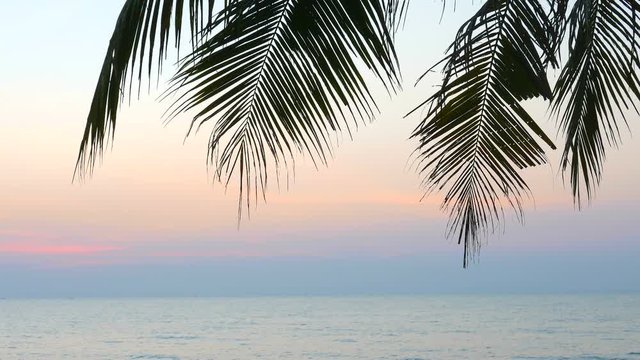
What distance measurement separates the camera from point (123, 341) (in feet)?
168

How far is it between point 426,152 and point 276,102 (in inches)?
42.6

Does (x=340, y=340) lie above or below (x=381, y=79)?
below

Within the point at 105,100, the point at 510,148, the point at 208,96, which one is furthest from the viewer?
the point at 510,148

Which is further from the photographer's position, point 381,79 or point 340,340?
point 340,340

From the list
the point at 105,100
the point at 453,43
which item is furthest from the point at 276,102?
the point at 453,43

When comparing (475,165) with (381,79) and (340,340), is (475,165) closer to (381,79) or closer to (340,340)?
(381,79)

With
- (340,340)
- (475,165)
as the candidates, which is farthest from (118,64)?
(340,340)

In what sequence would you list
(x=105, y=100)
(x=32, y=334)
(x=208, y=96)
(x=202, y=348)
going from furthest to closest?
(x=32, y=334) → (x=202, y=348) → (x=208, y=96) → (x=105, y=100)

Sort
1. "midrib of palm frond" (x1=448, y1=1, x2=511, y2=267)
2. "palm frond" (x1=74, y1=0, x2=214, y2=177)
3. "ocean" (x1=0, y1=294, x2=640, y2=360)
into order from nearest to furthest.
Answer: "palm frond" (x1=74, y1=0, x2=214, y2=177) → "midrib of palm frond" (x1=448, y1=1, x2=511, y2=267) → "ocean" (x1=0, y1=294, x2=640, y2=360)

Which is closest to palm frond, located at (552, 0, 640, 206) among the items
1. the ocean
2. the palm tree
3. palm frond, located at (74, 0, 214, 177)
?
the palm tree

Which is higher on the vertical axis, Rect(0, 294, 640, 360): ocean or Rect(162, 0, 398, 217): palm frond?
Rect(162, 0, 398, 217): palm frond

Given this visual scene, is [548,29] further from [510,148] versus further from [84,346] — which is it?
[84,346]

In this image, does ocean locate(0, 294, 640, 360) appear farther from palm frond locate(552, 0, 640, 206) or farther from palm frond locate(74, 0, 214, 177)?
palm frond locate(74, 0, 214, 177)

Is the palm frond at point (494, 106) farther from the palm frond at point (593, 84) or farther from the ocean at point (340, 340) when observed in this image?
the ocean at point (340, 340)
